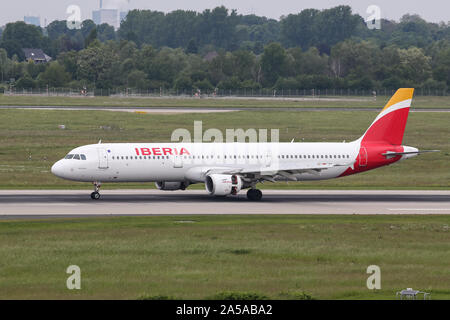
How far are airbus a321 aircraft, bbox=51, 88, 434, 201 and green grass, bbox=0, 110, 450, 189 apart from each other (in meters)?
6.90

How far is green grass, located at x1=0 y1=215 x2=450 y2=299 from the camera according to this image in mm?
26750

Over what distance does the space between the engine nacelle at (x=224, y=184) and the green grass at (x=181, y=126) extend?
1233cm

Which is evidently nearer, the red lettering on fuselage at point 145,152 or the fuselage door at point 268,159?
the red lettering on fuselage at point 145,152

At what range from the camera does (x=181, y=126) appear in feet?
361

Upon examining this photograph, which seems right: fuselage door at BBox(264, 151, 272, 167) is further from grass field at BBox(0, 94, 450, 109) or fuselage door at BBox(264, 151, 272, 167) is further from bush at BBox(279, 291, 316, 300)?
grass field at BBox(0, 94, 450, 109)

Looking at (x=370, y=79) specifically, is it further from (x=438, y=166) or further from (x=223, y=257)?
(x=223, y=257)

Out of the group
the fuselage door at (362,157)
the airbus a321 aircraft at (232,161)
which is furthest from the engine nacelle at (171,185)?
the fuselage door at (362,157)

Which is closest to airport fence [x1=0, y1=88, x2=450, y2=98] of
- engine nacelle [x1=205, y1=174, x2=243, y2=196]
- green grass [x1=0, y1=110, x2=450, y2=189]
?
green grass [x1=0, y1=110, x2=450, y2=189]

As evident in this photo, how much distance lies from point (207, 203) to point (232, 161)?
4.82 metres

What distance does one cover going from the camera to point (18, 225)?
41469 millimetres

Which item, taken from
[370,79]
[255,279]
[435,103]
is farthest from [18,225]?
[370,79]

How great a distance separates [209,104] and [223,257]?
121 metres

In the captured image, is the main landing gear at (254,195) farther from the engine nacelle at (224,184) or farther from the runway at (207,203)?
the engine nacelle at (224,184)

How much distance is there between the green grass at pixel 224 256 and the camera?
2675 centimetres
